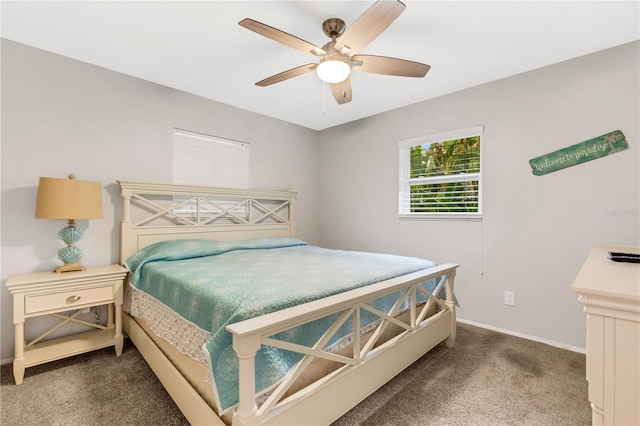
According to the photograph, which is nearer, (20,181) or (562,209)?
(20,181)

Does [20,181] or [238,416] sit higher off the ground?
[20,181]

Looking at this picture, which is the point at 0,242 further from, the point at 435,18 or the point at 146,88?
the point at 435,18

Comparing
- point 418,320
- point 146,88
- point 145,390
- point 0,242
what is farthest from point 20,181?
point 418,320

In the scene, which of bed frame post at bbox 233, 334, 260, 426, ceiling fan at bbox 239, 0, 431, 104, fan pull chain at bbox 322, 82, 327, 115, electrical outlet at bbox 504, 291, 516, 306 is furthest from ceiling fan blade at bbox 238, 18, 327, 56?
electrical outlet at bbox 504, 291, 516, 306

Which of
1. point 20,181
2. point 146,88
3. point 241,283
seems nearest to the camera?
point 241,283

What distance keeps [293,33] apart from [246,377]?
2.14 m

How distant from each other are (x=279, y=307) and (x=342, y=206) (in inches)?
115

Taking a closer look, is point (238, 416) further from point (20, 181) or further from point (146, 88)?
point (146, 88)

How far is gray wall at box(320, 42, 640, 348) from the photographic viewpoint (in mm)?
2275

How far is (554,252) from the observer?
2.54 m

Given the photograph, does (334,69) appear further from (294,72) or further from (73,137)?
(73,137)

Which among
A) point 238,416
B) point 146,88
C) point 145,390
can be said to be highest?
point 146,88

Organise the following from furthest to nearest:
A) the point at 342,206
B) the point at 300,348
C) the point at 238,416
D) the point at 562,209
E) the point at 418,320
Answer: the point at 342,206
the point at 562,209
the point at 418,320
the point at 300,348
the point at 238,416

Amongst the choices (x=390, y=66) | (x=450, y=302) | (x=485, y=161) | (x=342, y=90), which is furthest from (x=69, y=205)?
(x=485, y=161)
